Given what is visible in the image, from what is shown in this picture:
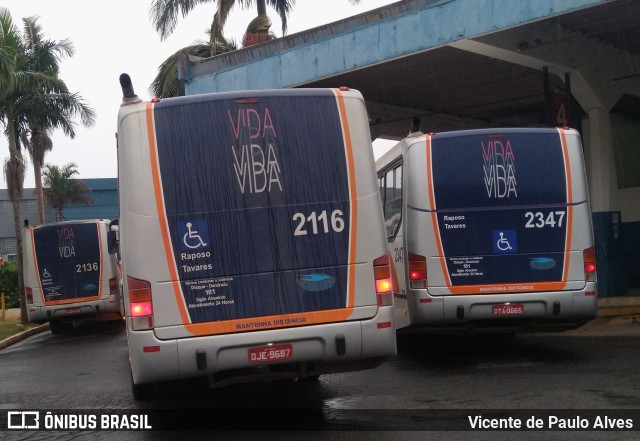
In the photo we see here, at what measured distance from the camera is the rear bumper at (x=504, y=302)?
10.0 m

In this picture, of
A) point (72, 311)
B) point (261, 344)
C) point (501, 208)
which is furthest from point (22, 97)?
point (261, 344)

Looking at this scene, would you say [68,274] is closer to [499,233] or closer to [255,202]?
[499,233]

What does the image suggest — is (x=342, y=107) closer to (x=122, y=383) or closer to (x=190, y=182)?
(x=190, y=182)

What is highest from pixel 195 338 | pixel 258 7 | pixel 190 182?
pixel 258 7

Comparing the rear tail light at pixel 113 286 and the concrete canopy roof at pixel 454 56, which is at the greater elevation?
the concrete canopy roof at pixel 454 56

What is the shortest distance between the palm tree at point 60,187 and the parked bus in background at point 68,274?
44781 mm

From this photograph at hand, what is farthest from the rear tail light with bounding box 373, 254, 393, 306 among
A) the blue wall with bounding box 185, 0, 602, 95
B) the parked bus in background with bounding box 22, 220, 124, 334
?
the parked bus in background with bounding box 22, 220, 124, 334

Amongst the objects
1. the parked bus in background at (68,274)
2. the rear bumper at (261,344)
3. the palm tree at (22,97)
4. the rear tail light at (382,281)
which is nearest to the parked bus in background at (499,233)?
the rear tail light at (382,281)

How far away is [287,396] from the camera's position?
29.0ft

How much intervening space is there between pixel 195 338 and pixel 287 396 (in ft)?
7.34

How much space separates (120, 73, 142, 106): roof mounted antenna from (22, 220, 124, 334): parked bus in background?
12903 millimetres

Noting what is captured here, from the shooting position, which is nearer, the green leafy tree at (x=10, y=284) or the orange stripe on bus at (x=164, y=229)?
the orange stripe on bus at (x=164, y=229)

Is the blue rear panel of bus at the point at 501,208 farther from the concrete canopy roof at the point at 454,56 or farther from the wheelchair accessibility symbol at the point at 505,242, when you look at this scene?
the concrete canopy roof at the point at 454,56

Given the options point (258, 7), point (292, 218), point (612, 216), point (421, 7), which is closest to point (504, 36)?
point (421, 7)
